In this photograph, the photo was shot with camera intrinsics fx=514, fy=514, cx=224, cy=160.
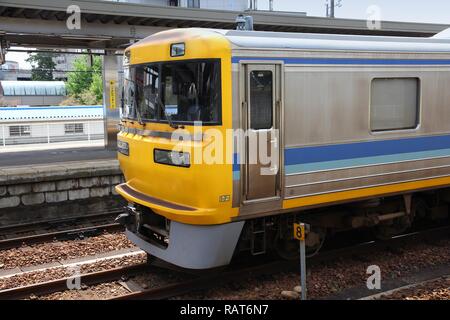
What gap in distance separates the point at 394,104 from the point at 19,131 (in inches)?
670

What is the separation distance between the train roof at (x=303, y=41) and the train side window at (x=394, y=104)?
0.45 m

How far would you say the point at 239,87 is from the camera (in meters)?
5.59

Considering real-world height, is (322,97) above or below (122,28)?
below

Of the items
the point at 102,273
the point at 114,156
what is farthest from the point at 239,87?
the point at 114,156

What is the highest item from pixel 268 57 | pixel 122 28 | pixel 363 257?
pixel 122 28

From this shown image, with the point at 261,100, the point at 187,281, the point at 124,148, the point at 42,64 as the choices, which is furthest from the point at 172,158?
the point at 42,64

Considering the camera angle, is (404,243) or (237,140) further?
(404,243)

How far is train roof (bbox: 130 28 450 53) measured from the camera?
18.6 feet

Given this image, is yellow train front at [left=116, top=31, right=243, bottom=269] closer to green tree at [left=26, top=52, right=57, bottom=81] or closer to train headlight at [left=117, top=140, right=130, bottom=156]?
train headlight at [left=117, top=140, right=130, bottom=156]

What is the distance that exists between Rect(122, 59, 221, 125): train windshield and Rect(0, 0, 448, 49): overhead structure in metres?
6.59

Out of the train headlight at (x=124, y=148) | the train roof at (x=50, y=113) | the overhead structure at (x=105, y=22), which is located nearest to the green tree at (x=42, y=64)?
the train roof at (x=50, y=113)

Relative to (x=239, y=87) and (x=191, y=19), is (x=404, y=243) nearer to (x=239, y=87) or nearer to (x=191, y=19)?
(x=239, y=87)

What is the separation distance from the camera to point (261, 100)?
5.84m

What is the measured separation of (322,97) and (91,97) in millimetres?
53675
